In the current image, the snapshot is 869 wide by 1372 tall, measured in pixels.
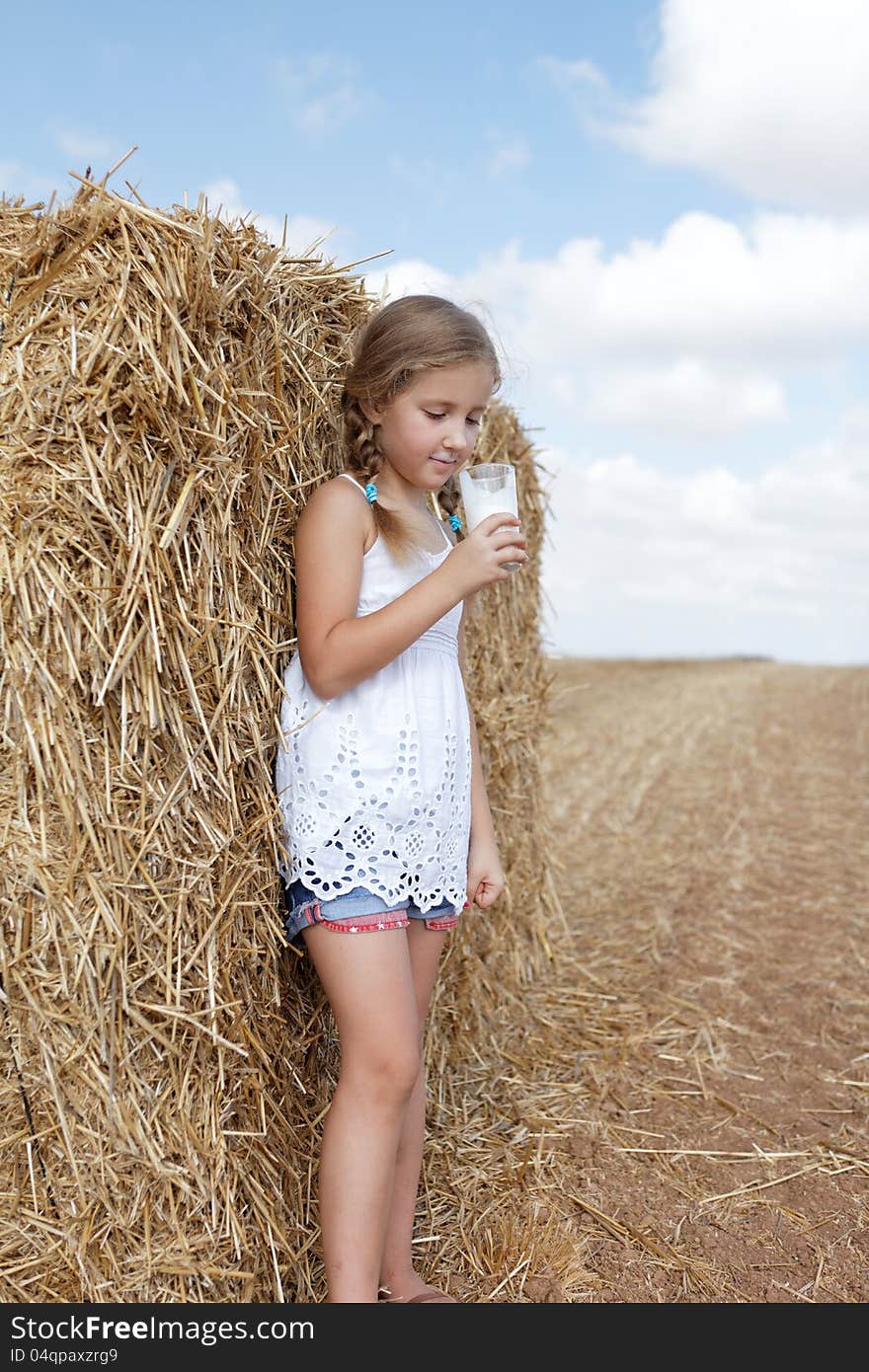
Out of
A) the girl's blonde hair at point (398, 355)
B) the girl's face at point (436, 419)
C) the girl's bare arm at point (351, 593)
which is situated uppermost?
the girl's blonde hair at point (398, 355)

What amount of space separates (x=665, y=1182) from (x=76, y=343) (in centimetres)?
244

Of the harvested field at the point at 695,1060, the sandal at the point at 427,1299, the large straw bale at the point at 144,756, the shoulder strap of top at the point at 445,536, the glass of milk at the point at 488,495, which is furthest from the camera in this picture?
the harvested field at the point at 695,1060

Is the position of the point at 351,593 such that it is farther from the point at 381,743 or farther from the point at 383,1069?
the point at 383,1069

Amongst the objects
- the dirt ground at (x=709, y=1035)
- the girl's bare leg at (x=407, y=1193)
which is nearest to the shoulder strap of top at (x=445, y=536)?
the girl's bare leg at (x=407, y=1193)

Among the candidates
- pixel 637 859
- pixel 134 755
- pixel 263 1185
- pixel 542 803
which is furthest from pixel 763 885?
pixel 134 755

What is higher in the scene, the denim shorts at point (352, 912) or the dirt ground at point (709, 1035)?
the denim shorts at point (352, 912)

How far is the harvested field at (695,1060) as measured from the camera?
8.48 ft

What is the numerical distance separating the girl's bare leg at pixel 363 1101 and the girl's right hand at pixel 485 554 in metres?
0.65

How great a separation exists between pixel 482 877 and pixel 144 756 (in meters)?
0.80

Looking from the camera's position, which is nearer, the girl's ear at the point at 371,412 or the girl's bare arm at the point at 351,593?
the girl's bare arm at the point at 351,593

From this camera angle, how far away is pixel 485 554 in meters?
2.00

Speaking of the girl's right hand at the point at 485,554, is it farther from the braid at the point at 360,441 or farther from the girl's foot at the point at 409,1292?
the girl's foot at the point at 409,1292

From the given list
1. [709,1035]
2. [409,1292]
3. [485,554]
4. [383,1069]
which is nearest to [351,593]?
[485,554]

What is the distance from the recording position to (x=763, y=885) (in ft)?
19.0
